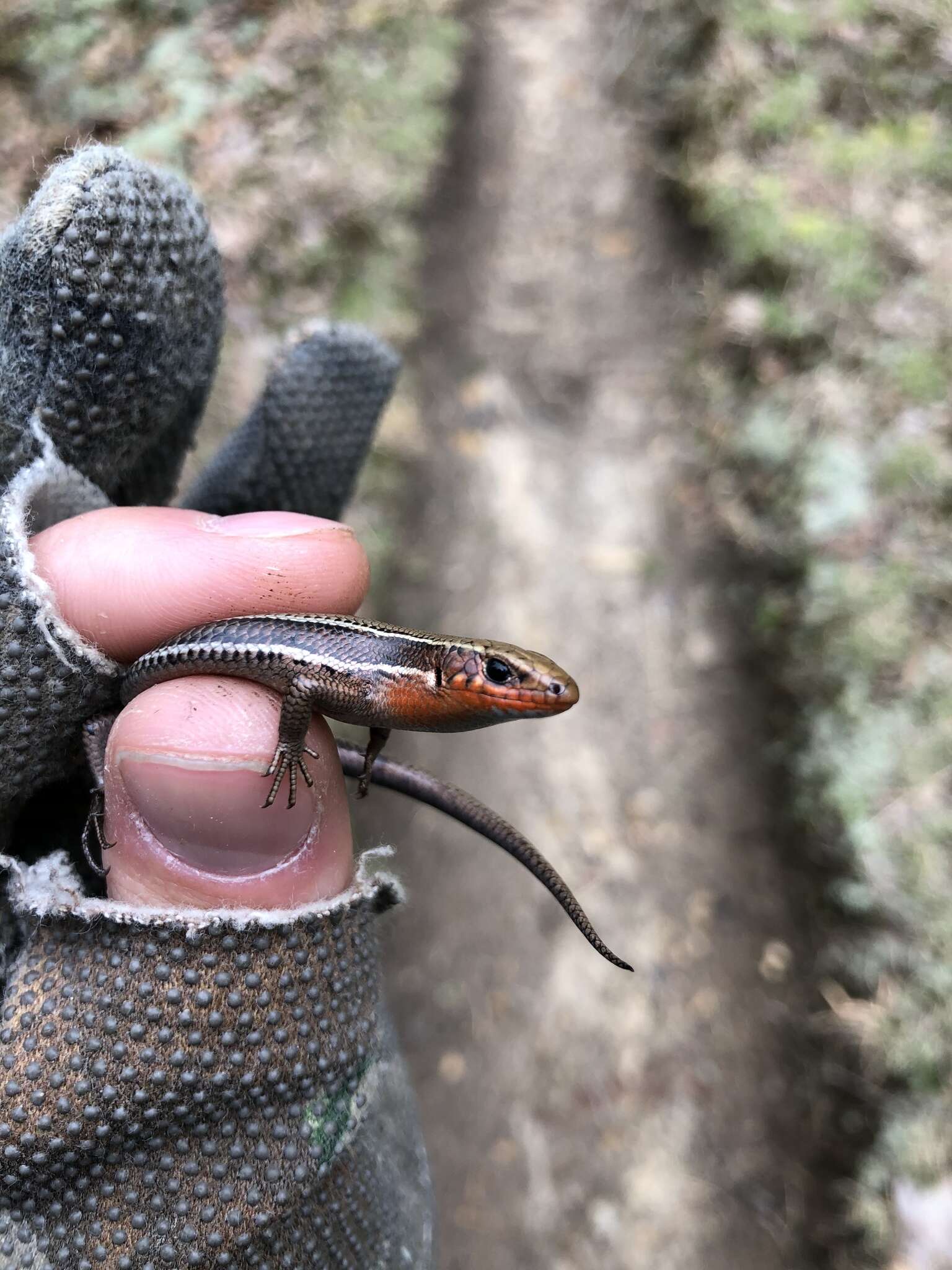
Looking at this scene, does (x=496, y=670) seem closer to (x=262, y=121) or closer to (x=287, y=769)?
(x=287, y=769)

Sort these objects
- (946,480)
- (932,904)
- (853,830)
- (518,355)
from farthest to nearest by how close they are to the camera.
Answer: (518,355)
(946,480)
(853,830)
(932,904)

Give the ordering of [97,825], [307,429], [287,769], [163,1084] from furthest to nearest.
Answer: [307,429]
[97,825]
[287,769]
[163,1084]

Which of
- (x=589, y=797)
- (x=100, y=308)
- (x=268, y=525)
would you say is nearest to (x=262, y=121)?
(x=100, y=308)

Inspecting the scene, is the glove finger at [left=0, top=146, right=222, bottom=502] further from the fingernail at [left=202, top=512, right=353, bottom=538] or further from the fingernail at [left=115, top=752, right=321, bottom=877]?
the fingernail at [left=115, top=752, right=321, bottom=877]

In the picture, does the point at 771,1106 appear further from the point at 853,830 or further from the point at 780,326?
the point at 780,326

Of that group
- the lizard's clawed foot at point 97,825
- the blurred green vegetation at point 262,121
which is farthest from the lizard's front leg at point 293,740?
the blurred green vegetation at point 262,121

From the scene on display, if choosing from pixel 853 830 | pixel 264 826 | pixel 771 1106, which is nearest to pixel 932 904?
pixel 853 830

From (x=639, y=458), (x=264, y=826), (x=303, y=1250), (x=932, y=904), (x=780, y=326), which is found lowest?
(x=932, y=904)
